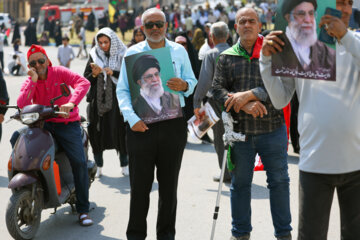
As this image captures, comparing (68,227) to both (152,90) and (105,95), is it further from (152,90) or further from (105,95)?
(105,95)

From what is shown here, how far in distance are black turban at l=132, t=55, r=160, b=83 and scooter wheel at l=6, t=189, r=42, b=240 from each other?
160 cm

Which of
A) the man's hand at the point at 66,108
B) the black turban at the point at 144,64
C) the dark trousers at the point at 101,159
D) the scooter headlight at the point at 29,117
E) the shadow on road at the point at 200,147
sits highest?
the black turban at the point at 144,64

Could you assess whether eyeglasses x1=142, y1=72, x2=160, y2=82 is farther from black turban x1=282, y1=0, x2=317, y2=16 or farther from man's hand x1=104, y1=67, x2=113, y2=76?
man's hand x1=104, y1=67, x2=113, y2=76

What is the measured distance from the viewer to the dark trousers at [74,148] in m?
5.82

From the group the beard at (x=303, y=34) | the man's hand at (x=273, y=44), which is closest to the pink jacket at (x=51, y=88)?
the man's hand at (x=273, y=44)

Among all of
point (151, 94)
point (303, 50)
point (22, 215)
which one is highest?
point (303, 50)

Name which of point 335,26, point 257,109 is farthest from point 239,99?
point 335,26

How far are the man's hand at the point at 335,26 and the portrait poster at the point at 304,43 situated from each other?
0.05m

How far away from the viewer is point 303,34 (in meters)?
3.29

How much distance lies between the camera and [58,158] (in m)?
6.06

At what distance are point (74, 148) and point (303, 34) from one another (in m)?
3.13

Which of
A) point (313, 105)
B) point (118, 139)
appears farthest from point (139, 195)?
point (118, 139)

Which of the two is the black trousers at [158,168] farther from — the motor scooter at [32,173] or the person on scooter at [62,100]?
the person on scooter at [62,100]

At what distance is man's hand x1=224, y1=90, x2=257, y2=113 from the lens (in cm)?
479
